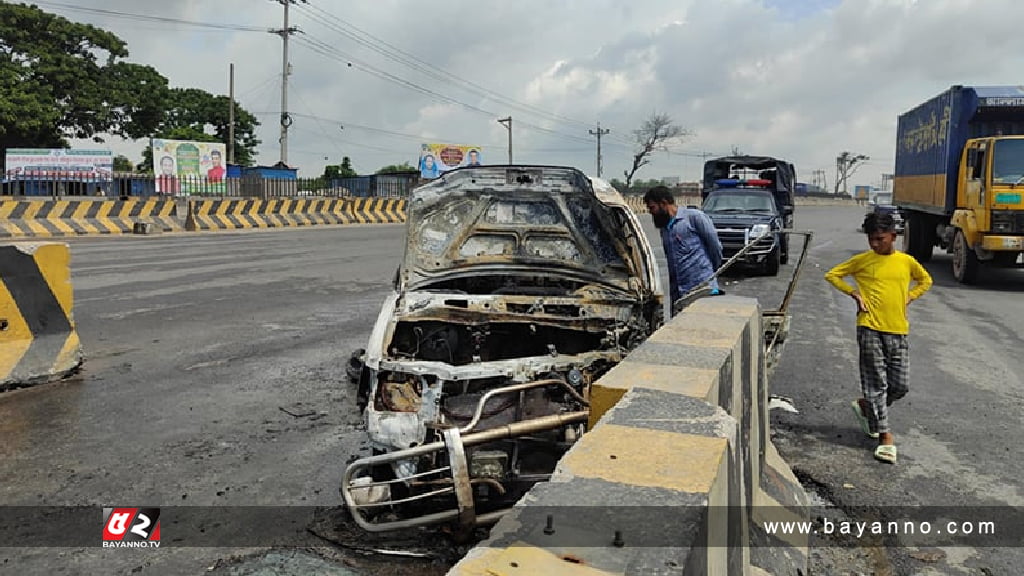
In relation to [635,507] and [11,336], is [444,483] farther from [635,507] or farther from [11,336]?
[11,336]

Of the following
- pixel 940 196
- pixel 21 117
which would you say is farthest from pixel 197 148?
pixel 940 196

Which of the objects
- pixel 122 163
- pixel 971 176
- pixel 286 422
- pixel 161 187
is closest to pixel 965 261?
pixel 971 176

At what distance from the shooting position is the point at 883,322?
17.0 ft

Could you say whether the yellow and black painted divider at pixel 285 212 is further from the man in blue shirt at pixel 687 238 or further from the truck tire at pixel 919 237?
the man in blue shirt at pixel 687 238

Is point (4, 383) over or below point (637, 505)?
below

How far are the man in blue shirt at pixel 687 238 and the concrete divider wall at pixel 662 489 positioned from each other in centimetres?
201

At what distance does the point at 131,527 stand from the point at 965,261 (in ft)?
48.3

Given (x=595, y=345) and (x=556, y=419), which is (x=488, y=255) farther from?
(x=556, y=419)

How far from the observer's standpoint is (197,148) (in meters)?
40.1

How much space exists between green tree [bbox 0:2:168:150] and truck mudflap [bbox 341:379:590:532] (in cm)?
4366

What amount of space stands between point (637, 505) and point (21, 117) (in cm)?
4614

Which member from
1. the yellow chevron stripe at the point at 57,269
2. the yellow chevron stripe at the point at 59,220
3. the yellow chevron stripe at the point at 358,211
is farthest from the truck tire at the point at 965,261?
the yellow chevron stripe at the point at 358,211

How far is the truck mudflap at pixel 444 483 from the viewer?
11.1 ft

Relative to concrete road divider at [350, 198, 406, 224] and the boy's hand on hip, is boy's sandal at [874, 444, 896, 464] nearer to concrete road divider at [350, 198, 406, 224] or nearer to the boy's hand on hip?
the boy's hand on hip
